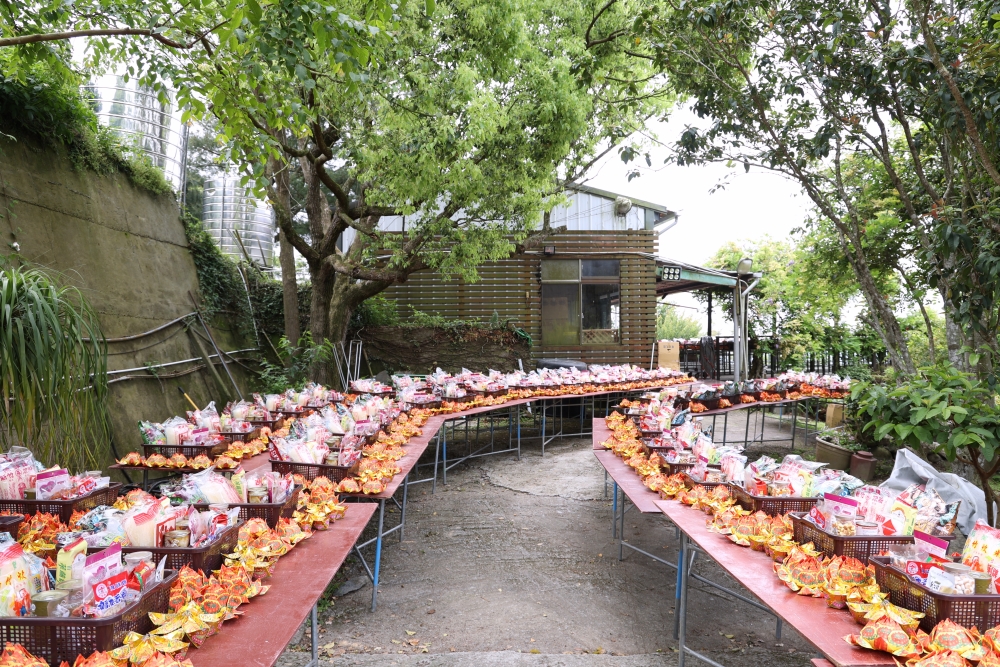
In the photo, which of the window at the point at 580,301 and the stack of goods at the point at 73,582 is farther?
the window at the point at 580,301

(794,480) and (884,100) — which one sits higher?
(884,100)

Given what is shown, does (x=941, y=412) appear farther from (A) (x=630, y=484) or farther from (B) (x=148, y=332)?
(B) (x=148, y=332)

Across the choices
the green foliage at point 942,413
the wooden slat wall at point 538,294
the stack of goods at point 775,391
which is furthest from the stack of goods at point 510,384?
the green foliage at point 942,413

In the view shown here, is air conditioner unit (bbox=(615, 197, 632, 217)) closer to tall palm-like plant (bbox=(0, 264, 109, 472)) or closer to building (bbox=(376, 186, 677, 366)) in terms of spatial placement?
building (bbox=(376, 186, 677, 366))

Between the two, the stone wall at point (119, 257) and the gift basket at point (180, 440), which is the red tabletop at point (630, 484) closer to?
the gift basket at point (180, 440)

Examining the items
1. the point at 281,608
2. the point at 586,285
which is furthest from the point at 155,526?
the point at 586,285

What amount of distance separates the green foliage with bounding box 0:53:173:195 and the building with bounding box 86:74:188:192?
0.61 meters

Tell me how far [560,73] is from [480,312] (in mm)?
6297

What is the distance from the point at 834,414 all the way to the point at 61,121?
10661 millimetres

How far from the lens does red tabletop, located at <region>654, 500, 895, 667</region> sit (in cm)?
173

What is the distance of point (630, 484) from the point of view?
3.86 meters

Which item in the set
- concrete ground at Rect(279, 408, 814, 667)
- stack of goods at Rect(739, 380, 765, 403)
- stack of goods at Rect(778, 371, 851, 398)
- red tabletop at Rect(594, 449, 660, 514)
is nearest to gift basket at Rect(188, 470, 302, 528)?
concrete ground at Rect(279, 408, 814, 667)

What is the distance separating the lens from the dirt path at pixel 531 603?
10.4 feet

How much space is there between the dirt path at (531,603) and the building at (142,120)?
599cm
